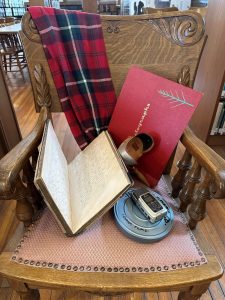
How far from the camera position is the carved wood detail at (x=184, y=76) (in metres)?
0.78

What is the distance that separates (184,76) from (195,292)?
664 millimetres

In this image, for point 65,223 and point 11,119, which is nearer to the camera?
point 65,223

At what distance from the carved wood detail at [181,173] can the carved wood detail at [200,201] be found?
143mm

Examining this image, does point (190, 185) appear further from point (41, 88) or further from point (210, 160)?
point (41, 88)

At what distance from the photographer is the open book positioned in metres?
0.54

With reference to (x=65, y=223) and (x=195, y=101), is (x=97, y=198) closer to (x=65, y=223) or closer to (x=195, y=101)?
(x=65, y=223)

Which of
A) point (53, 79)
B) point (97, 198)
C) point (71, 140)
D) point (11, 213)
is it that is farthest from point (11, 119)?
point (97, 198)

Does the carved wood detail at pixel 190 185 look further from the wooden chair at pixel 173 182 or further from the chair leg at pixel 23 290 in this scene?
the chair leg at pixel 23 290

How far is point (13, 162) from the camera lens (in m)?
0.53

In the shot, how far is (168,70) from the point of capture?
0.79 meters

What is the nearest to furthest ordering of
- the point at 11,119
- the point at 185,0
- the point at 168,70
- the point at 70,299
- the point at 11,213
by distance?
the point at 168,70 → the point at 70,299 → the point at 11,213 → the point at 11,119 → the point at 185,0

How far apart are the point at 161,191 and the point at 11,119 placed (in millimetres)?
1239

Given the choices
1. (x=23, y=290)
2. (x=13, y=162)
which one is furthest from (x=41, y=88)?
(x=23, y=290)

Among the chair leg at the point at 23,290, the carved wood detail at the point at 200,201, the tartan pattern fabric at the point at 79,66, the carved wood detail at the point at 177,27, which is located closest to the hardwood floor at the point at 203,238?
the carved wood detail at the point at 200,201
